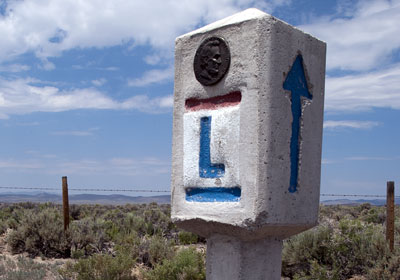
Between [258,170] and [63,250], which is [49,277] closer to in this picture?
[63,250]

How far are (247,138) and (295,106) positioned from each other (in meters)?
0.51

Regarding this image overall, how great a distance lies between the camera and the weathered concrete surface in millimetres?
3076

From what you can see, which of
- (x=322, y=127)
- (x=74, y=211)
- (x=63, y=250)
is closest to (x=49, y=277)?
(x=63, y=250)

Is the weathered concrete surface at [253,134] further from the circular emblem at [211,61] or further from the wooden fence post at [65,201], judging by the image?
the wooden fence post at [65,201]

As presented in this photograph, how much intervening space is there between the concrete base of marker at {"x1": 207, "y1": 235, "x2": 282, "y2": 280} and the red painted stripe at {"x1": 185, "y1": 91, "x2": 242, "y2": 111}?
3.37 ft

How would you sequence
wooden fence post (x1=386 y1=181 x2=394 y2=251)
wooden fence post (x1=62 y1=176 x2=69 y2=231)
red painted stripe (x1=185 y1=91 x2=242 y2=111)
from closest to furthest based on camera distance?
1. red painted stripe (x1=185 y1=91 x2=242 y2=111)
2. wooden fence post (x1=386 y1=181 x2=394 y2=251)
3. wooden fence post (x1=62 y1=176 x2=69 y2=231)

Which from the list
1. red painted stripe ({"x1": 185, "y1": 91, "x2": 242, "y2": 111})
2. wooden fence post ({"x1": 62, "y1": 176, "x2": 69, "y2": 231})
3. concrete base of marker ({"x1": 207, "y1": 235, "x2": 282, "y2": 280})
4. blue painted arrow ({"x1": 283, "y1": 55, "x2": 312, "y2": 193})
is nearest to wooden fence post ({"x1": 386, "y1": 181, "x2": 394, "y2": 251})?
concrete base of marker ({"x1": 207, "y1": 235, "x2": 282, "y2": 280})

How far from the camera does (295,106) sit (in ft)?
10.9

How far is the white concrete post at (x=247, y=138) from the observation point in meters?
3.09

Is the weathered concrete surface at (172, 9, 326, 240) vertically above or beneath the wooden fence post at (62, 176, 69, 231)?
above

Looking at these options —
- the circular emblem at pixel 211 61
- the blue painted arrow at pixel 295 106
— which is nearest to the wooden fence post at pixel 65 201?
the circular emblem at pixel 211 61

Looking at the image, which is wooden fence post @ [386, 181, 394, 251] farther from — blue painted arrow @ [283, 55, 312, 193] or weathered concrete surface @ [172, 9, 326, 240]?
blue painted arrow @ [283, 55, 312, 193]

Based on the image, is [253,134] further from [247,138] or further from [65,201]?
[65,201]

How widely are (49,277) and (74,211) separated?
7.77 meters
